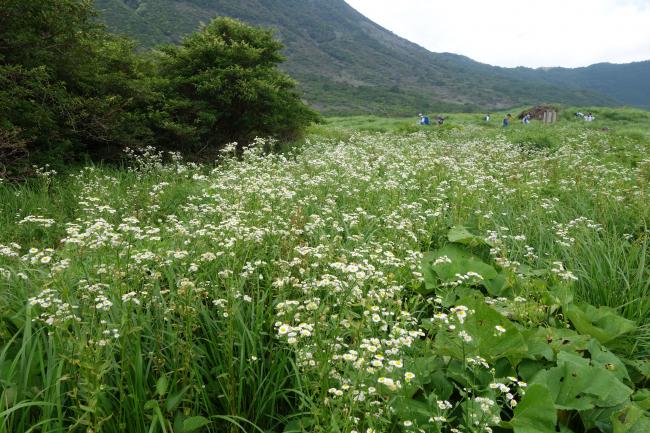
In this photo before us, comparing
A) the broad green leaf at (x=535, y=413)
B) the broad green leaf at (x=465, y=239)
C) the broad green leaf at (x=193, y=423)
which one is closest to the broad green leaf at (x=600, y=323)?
the broad green leaf at (x=535, y=413)

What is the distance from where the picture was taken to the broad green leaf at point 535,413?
2.17m

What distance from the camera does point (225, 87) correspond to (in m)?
10.5

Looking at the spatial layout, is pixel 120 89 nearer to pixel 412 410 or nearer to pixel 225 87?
pixel 225 87

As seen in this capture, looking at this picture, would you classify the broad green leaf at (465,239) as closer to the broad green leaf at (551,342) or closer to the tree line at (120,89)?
the broad green leaf at (551,342)

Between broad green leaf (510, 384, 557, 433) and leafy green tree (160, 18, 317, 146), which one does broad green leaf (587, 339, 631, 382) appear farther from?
leafy green tree (160, 18, 317, 146)

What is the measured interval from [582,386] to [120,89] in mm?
9596

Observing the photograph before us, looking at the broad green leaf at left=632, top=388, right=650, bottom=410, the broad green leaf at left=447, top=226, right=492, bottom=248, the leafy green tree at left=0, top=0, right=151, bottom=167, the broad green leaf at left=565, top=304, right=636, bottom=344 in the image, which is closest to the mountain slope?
the leafy green tree at left=0, top=0, right=151, bottom=167

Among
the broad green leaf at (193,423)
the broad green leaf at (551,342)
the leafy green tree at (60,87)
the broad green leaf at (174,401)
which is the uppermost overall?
the leafy green tree at (60,87)

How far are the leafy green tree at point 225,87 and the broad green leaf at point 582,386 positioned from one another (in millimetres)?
8644

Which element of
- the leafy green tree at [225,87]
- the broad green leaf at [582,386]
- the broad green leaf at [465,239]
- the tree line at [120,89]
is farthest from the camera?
the leafy green tree at [225,87]

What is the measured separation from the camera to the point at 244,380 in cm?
255

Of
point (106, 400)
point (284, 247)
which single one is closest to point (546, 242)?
point (284, 247)

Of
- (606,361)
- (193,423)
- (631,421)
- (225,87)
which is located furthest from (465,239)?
(225,87)

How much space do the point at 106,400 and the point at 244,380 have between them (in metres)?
0.73
